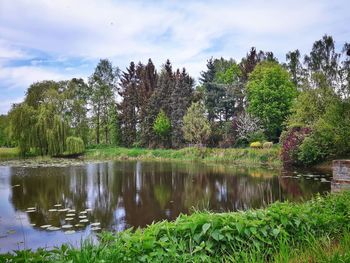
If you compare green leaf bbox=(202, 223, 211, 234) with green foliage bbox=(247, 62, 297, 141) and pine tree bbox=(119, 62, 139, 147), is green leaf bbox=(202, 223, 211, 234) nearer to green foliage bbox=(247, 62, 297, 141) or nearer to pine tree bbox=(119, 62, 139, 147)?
green foliage bbox=(247, 62, 297, 141)

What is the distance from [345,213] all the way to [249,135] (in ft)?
83.5

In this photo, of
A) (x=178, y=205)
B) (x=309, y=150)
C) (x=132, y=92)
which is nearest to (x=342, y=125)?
(x=309, y=150)

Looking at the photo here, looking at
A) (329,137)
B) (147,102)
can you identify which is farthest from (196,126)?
(329,137)

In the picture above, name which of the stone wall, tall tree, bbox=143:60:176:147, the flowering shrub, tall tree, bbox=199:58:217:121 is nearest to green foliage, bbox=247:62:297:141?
tall tree, bbox=199:58:217:121

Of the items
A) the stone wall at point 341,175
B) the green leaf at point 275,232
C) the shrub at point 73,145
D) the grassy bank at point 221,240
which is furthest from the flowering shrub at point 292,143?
the green leaf at point 275,232

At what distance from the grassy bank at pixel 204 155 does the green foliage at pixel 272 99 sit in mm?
5345

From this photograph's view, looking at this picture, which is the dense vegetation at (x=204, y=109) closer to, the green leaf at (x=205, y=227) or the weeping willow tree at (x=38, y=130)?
the weeping willow tree at (x=38, y=130)

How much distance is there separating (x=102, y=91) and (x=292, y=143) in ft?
86.2

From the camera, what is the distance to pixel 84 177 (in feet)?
54.0

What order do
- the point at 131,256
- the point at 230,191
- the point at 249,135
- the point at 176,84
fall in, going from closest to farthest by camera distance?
the point at 131,256 → the point at 230,191 → the point at 249,135 → the point at 176,84

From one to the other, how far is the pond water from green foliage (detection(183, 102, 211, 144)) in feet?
44.3

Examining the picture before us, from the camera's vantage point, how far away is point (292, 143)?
2103 cm

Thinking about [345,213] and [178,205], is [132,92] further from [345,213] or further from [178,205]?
[345,213]

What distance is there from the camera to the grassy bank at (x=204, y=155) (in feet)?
79.3
